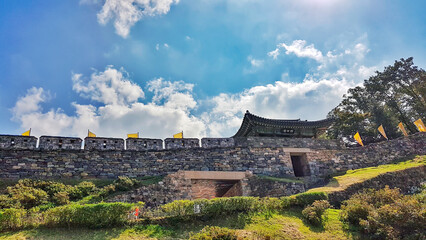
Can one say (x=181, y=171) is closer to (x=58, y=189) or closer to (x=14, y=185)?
(x=58, y=189)

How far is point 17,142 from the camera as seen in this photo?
12070 millimetres

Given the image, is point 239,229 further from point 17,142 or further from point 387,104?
point 387,104

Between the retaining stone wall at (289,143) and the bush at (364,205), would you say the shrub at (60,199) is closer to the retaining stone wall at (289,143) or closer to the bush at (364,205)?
the retaining stone wall at (289,143)

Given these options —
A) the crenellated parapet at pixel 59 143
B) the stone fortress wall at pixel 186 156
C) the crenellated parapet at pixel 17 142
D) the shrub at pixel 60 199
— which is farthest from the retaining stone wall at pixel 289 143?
the crenellated parapet at pixel 17 142

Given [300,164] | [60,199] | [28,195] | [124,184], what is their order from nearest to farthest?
[28,195]
[60,199]
[124,184]
[300,164]

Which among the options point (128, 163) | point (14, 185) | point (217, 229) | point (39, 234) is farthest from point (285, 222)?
point (14, 185)

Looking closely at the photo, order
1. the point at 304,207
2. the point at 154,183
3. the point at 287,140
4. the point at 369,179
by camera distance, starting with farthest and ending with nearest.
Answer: the point at 287,140
the point at 369,179
the point at 154,183
the point at 304,207

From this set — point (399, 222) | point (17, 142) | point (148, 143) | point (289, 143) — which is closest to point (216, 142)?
point (148, 143)

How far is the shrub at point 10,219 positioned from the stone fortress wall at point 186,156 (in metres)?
4.92

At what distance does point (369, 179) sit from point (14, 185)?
16020 mm

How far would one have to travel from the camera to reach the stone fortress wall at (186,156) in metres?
12.0

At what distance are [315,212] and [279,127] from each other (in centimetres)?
914

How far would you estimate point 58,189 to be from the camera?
10664 millimetres

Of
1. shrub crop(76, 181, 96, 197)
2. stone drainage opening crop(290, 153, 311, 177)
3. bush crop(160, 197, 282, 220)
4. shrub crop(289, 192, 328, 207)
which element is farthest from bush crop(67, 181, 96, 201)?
stone drainage opening crop(290, 153, 311, 177)
